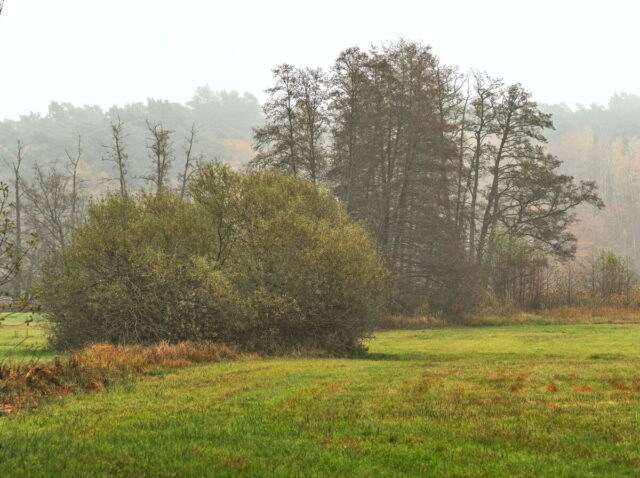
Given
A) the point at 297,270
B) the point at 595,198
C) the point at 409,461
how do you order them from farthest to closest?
the point at 595,198
the point at 297,270
the point at 409,461

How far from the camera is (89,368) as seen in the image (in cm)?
1526

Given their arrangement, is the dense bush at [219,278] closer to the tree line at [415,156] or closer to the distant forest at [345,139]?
the distant forest at [345,139]

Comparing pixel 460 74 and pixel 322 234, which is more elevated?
pixel 460 74

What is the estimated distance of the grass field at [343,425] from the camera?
24.2 ft

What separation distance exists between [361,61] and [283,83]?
5.12 metres

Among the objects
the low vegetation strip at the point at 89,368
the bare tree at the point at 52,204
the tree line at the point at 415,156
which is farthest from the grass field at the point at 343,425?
the bare tree at the point at 52,204

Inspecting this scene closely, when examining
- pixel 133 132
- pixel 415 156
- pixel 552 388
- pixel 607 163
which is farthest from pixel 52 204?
pixel 607 163

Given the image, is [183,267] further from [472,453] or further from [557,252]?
[557,252]

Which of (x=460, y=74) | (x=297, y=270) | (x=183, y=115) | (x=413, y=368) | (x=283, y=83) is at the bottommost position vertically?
(x=413, y=368)

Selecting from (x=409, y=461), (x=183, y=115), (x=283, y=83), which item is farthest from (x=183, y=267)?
(x=183, y=115)

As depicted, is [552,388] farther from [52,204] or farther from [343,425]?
[52,204]

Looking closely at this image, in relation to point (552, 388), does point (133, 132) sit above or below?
above

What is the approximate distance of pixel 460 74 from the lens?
47.5m

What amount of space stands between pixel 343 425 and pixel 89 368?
27.0 feet
